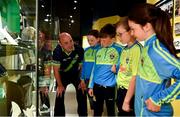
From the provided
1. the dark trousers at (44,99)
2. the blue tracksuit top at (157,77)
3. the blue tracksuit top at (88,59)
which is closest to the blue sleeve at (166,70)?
the blue tracksuit top at (157,77)

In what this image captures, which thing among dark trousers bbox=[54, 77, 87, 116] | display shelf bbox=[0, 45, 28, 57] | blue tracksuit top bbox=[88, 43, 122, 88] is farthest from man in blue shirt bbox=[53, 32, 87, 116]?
display shelf bbox=[0, 45, 28, 57]

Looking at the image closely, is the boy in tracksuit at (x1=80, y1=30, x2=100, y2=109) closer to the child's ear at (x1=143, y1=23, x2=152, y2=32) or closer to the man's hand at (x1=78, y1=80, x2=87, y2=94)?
the man's hand at (x1=78, y1=80, x2=87, y2=94)

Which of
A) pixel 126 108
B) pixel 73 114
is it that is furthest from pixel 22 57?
pixel 126 108

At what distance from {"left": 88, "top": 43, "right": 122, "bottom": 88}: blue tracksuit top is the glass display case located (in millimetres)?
376

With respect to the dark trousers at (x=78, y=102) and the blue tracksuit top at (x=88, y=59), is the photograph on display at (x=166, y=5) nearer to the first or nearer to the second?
the blue tracksuit top at (x=88, y=59)

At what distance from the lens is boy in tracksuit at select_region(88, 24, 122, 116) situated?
1.67 metres

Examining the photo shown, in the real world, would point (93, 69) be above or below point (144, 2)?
below

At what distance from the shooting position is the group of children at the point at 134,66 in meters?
1.44

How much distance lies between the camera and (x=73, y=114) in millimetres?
1798

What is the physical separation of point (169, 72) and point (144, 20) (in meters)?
0.30

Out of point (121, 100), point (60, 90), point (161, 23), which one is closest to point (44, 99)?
point (60, 90)

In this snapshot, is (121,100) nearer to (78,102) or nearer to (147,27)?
(78,102)

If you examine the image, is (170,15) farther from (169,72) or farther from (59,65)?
(59,65)

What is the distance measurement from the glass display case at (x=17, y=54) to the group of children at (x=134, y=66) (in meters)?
0.34
